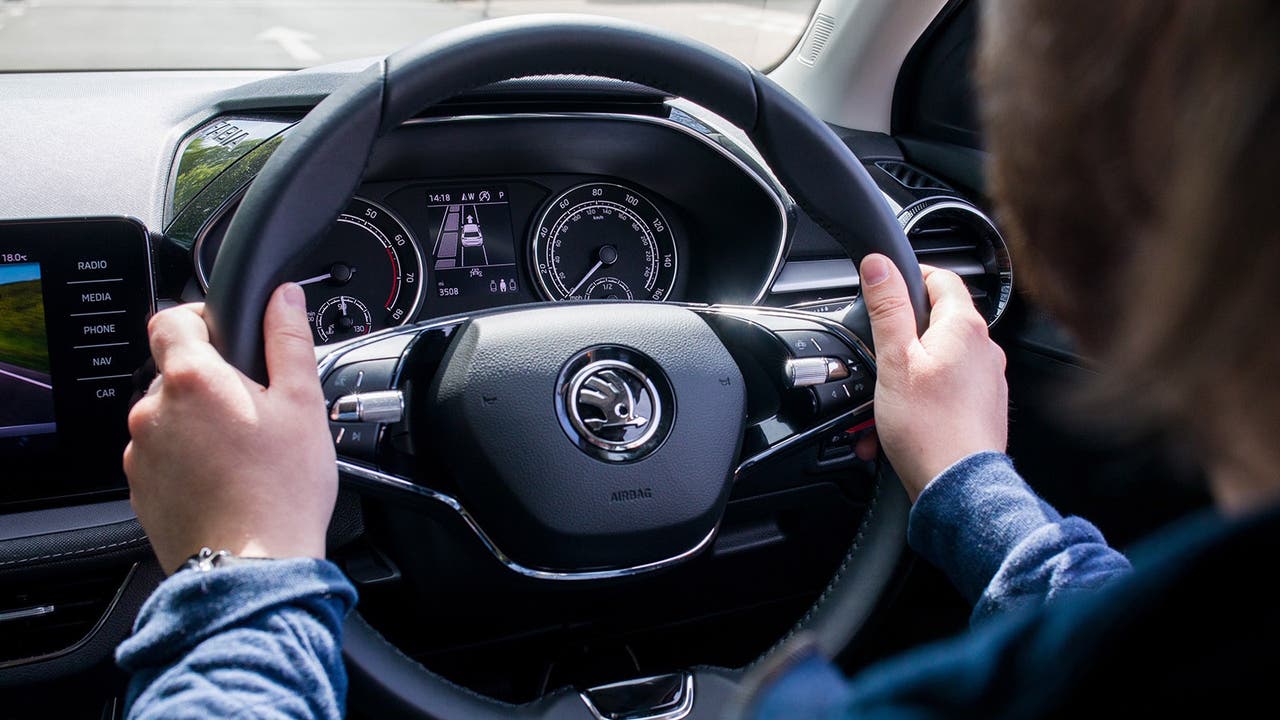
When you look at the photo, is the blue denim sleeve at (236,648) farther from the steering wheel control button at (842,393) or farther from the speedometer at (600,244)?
the speedometer at (600,244)

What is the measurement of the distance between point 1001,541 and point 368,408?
60 centimetres

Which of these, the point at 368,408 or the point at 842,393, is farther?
the point at 842,393

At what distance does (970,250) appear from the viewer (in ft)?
6.50

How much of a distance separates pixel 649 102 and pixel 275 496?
1044 mm

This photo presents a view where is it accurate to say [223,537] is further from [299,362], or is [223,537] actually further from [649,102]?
[649,102]

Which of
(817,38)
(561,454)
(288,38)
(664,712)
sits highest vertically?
(817,38)

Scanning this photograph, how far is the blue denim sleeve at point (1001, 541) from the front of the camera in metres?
0.88

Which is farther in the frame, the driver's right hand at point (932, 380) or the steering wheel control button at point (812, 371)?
the steering wheel control button at point (812, 371)

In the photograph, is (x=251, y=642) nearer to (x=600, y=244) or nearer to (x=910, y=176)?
(x=600, y=244)

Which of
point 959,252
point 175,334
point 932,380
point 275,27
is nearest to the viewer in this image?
point 175,334

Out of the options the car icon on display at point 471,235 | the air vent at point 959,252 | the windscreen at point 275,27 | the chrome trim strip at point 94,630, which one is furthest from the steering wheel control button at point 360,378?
the air vent at point 959,252

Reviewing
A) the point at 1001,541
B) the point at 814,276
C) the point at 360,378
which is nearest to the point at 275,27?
the point at 814,276

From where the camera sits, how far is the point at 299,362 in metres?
0.88

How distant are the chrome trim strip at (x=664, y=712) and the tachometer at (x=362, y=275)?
2.26 feet
